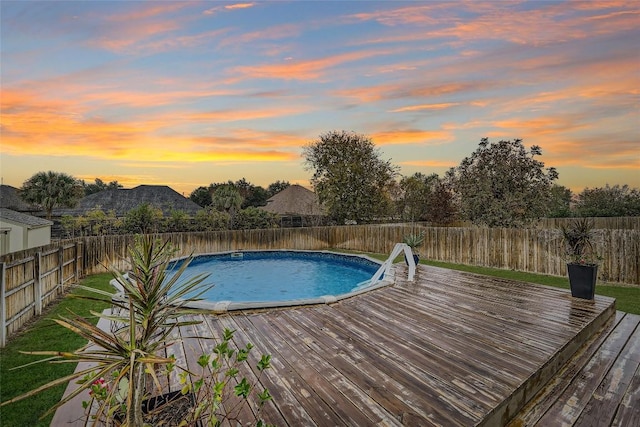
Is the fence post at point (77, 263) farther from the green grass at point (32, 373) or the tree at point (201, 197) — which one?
the tree at point (201, 197)

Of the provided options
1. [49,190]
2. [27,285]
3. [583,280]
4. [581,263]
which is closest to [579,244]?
[581,263]

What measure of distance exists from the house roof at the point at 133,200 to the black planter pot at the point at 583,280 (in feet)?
79.1

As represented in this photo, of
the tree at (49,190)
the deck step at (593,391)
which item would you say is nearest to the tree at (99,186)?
the tree at (49,190)

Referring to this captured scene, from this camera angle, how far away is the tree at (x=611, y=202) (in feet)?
70.1

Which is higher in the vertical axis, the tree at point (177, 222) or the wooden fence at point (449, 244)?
the tree at point (177, 222)

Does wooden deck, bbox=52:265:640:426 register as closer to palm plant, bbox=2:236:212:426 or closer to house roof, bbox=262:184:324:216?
palm plant, bbox=2:236:212:426

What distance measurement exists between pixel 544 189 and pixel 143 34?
15.7m

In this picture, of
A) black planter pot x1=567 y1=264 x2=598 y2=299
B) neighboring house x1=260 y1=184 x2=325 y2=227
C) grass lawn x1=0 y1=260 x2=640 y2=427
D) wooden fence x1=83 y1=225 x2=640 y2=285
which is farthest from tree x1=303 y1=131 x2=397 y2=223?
black planter pot x1=567 y1=264 x2=598 y2=299

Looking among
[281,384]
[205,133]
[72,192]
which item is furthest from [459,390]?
[72,192]

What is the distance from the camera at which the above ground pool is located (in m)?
10.6

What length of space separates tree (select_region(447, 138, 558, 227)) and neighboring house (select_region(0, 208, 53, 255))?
20.1 m

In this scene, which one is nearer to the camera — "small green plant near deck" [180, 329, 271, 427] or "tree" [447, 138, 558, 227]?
"small green plant near deck" [180, 329, 271, 427]

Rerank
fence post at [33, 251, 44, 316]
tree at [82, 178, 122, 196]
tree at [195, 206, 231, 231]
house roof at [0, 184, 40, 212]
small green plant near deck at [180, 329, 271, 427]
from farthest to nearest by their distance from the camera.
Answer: tree at [82, 178, 122, 196] → house roof at [0, 184, 40, 212] → tree at [195, 206, 231, 231] → fence post at [33, 251, 44, 316] → small green plant near deck at [180, 329, 271, 427]

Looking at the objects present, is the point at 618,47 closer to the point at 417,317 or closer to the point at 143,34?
the point at 417,317
